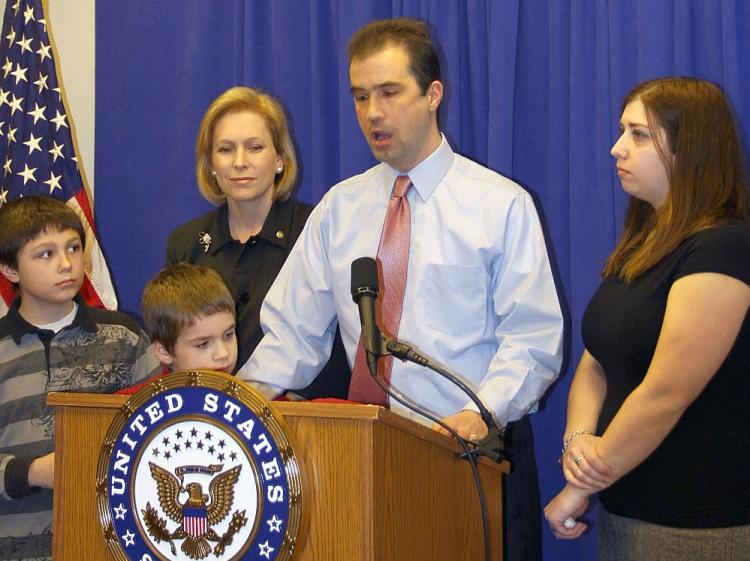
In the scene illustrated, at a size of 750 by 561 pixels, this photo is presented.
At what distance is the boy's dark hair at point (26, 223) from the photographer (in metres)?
2.61

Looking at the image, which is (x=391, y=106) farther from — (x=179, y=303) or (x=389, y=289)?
(x=179, y=303)

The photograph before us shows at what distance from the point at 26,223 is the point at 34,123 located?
5.87 ft

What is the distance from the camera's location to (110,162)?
4.30 m

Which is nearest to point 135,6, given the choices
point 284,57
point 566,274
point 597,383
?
point 284,57

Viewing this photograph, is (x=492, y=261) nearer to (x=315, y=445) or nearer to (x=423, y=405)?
(x=423, y=405)

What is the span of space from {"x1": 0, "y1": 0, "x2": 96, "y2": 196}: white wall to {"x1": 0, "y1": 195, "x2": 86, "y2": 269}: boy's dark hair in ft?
5.81

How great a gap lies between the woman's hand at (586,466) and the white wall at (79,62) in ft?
9.65

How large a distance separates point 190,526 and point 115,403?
269 mm

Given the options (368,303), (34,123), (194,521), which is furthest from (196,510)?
(34,123)

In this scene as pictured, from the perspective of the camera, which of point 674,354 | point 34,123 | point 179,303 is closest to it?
point 674,354

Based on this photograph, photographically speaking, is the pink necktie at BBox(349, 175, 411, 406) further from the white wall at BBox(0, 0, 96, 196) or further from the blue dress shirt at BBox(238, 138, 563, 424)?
the white wall at BBox(0, 0, 96, 196)

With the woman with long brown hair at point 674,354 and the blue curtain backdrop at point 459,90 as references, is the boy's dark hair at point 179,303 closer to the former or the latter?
the woman with long brown hair at point 674,354

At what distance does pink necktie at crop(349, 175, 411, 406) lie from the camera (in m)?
2.46

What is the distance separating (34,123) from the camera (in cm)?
423
